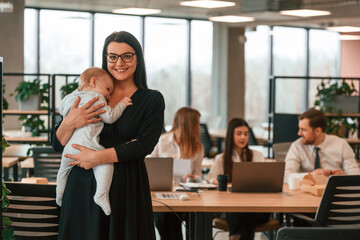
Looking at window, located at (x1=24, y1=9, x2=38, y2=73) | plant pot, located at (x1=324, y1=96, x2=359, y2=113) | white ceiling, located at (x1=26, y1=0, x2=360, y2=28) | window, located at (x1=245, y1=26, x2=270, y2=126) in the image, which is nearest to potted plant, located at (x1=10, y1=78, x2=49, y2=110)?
plant pot, located at (x1=324, y1=96, x2=359, y2=113)

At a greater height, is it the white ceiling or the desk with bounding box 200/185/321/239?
the white ceiling

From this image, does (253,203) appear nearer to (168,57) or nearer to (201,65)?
(168,57)

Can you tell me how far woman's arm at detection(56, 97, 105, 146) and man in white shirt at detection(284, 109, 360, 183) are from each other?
2.77m

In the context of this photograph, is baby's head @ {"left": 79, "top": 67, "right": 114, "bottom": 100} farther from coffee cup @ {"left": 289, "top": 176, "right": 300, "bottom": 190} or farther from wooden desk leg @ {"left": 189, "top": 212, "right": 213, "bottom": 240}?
coffee cup @ {"left": 289, "top": 176, "right": 300, "bottom": 190}

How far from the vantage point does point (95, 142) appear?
269 cm

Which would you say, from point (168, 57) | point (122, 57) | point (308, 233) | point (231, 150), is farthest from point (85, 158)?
point (168, 57)

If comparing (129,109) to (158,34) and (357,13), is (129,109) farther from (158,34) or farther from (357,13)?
(158,34)

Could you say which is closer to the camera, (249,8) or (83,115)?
(83,115)

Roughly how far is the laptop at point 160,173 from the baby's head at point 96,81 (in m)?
1.38

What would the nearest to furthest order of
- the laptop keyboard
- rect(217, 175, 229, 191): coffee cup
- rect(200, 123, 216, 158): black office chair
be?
the laptop keyboard
rect(217, 175, 229, 191): coffee cup
rect(200, 123, 216, 158): black office chair

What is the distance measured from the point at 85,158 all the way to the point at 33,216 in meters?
0.91

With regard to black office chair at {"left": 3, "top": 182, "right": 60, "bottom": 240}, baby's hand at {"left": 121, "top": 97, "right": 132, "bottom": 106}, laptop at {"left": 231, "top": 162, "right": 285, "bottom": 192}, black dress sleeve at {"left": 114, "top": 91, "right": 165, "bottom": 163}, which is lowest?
black office chair at {"left": 3, "top": 182, "right": 60, "bottom": 240}

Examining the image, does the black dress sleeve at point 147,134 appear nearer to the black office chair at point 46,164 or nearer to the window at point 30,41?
the black office chair at point 46,164

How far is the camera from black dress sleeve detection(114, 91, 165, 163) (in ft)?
8.69
